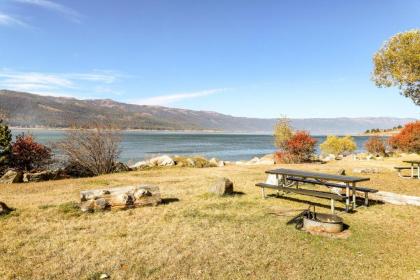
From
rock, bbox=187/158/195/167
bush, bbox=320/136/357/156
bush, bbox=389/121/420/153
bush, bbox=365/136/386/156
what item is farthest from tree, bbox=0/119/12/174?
bush, bbox=389/121/420/153

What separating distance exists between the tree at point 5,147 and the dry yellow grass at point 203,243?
10.6 meters

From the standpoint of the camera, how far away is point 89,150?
23328 mm

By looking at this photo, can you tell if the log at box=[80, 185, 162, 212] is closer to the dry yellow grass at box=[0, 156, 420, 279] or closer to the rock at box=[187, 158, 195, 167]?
the dry yellow grass at box=[0, 156, 420, 279]

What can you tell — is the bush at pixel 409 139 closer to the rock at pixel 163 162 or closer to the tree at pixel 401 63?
the tree at pixel 401 63

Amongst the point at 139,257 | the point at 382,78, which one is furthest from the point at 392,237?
the point at 382,78

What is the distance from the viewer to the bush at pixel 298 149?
32.3 m

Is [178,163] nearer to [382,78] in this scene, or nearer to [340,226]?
[382,78]

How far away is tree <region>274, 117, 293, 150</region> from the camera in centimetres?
3466

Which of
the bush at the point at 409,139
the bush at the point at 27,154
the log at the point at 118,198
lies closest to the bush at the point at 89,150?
the bush at the point at 27,154

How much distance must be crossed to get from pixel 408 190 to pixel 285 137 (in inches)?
789

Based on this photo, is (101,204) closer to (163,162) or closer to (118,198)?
(118,198)

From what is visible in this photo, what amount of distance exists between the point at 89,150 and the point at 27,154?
407cm

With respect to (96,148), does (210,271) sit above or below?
below

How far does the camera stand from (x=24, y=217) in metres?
10.4
